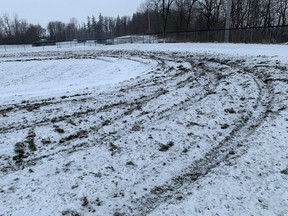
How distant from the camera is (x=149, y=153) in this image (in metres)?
4.25

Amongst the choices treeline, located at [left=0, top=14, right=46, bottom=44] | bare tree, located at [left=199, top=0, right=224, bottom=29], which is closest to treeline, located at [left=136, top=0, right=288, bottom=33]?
bare tree, located at [left=199, top=0, right=224, bottom=29]

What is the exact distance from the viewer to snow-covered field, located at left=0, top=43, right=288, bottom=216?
124 inches

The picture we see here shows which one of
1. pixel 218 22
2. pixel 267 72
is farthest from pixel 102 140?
pixel 218 22

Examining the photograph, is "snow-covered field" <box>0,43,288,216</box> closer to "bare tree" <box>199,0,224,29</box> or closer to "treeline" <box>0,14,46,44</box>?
"bare tree" <box>199,0,224,29</box>

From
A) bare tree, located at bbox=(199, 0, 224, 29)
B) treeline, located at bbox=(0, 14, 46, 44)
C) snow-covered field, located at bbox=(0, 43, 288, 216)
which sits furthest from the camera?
treeline, located at bbox=(0, 14, 46, 44)

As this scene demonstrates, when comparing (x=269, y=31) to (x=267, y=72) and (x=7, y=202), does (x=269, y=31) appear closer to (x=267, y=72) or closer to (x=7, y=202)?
(x=267, y=72)

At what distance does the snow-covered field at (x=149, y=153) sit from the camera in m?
3.14

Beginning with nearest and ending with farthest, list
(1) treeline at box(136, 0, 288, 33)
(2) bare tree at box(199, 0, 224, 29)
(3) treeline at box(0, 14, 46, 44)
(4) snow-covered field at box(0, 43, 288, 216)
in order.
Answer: (4) snow-covered field at box(0, 43, 288, 216) → (1) treeline at box(136, 0, 288, 33) → (2) bare tree at box(199, 0, 224, 29) → (3) treeline at box(0, 14, 46, 44)

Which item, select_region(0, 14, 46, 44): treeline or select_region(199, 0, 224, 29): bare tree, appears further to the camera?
select_region(0, 14, 46, 44): treeline

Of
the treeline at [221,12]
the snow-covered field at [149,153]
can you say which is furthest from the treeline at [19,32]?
the snow-covered field at [149,153]

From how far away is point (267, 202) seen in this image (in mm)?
3037

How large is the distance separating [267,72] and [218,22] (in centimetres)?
5412

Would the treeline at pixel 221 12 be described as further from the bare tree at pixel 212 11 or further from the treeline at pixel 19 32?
the treeline at pixel 19 32

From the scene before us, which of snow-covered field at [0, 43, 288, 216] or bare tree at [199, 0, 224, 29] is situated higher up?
bare tree at [199, 0, 224, 29]
